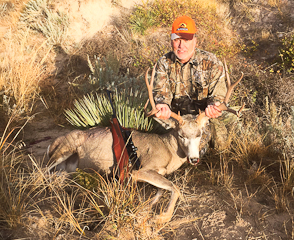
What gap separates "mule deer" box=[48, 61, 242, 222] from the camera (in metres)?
3.50

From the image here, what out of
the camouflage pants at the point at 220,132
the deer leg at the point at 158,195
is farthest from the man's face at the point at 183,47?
the deer leg at the point at 158,195

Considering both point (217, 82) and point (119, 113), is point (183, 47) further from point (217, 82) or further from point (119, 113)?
point (119, 113)

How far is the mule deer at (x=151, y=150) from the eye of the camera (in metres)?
3.50

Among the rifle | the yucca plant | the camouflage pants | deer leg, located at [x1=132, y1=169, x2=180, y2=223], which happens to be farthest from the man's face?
deer leg, located at [x1=132, y1=169, x2=180, y2=223]

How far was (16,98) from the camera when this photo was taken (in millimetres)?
5535

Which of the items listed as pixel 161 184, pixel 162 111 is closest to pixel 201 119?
pixel 162 111

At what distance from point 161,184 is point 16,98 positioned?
3680 mm

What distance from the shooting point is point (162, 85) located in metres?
4.31

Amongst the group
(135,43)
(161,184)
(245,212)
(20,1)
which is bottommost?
(245,212)

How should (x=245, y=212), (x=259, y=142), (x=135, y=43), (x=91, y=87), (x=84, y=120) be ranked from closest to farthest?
(x=245, y=212) → (x=259, y=142) → (x=84, y=120) → (x=91, y=87) → (x=135, y=43)

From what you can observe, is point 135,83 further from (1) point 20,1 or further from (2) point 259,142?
(1) point 20,1

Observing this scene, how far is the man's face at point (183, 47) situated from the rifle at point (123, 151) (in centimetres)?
137

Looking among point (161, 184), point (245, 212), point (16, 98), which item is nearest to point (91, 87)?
point (16, 98)

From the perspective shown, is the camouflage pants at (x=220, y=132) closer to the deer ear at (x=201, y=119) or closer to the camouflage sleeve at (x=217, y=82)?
the camouflage sleeve at (x=217, y=82)
